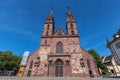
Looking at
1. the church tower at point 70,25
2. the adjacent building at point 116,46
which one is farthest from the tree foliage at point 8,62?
the adjacent building at point 116,46

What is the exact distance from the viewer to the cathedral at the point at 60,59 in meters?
22.8

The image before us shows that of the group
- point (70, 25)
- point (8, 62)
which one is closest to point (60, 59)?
point (70, 25)

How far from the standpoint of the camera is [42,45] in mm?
26328

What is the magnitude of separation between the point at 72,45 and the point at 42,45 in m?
7.57

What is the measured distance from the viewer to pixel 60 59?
24.5 m

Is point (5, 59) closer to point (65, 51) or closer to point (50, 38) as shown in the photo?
point (50, 38)

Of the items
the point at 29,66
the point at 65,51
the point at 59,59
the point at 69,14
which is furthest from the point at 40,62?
the point at 69,14

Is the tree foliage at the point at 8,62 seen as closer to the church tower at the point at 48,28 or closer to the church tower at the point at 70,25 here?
the church tower at the point at 48,28

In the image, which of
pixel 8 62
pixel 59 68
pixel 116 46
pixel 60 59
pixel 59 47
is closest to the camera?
pixel 59 68

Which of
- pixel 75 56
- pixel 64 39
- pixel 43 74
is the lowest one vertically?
pixel 43 74

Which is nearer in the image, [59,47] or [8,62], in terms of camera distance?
[59,47]

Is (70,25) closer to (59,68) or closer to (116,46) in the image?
(59,68)

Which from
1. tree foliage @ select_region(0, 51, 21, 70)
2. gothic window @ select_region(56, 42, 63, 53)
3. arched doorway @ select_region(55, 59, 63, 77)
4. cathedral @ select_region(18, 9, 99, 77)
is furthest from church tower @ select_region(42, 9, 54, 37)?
tree foliage @ select_region(0, 51, 21, 70)

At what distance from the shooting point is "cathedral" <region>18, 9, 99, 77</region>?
22844 mm
